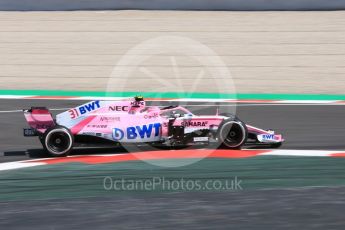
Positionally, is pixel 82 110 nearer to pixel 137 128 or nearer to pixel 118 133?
pixel 118 133

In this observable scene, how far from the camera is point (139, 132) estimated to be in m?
11.8

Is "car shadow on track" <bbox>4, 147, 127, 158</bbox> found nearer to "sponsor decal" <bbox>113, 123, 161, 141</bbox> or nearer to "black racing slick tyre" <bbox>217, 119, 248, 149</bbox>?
"sponsor decal" <bbox>113, 123, 161, 141</bbox>

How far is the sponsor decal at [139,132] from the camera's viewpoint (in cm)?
1177

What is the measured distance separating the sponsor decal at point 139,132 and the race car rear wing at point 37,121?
977 millimetres

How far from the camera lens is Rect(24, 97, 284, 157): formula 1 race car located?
11758mm

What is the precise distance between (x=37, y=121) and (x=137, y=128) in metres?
1.46

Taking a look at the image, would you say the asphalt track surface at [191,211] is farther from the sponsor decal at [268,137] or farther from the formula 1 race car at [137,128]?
the sponsor decal at [268,137]

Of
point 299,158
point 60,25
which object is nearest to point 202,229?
point 299,158

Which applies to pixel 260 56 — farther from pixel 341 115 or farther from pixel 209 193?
pixel 209 193

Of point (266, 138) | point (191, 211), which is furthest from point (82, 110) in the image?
point (191, 211)

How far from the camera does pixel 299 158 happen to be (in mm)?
11523

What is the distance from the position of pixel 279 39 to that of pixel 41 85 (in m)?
7.45

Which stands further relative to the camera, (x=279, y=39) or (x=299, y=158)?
(x=279, y=39)

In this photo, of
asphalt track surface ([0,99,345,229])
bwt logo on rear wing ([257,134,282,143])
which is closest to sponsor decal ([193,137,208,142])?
bwt logo on rear wing ([257,134,282,143])
